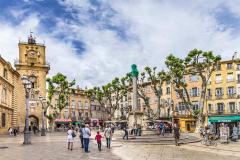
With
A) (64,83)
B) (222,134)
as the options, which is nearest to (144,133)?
(222,134)

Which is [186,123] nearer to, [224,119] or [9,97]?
[224,119]

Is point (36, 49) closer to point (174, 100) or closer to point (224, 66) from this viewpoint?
point (174, 100)

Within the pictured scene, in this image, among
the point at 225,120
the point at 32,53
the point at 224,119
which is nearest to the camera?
the point at 225,120

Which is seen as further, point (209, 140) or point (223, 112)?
point (223, 112)

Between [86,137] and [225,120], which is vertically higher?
[86,137]

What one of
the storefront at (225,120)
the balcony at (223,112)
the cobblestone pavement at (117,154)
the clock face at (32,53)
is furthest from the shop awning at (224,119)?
the cobblestone pavement at (117,154)

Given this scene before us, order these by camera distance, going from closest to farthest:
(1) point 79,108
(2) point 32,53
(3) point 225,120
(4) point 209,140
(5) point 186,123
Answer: (4) point 209,140 → (3) point 225,120 → (2) point 32,53 → (5) point 186,123 → (1) point 79,108

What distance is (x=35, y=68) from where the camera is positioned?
2311 inches

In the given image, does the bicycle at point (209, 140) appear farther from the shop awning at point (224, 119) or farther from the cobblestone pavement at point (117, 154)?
the shop awning at point (224, 119)

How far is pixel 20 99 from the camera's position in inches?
2205

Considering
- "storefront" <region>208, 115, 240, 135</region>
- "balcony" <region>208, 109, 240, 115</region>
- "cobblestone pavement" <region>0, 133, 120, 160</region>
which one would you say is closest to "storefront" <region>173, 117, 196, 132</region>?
"storefront" <region>208, 115, 240, 135</region>

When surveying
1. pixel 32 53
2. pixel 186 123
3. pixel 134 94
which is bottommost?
pixel 186 123

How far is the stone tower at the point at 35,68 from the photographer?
57.9 meters

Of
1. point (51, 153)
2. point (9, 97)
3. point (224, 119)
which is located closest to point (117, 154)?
point (51, 153)
